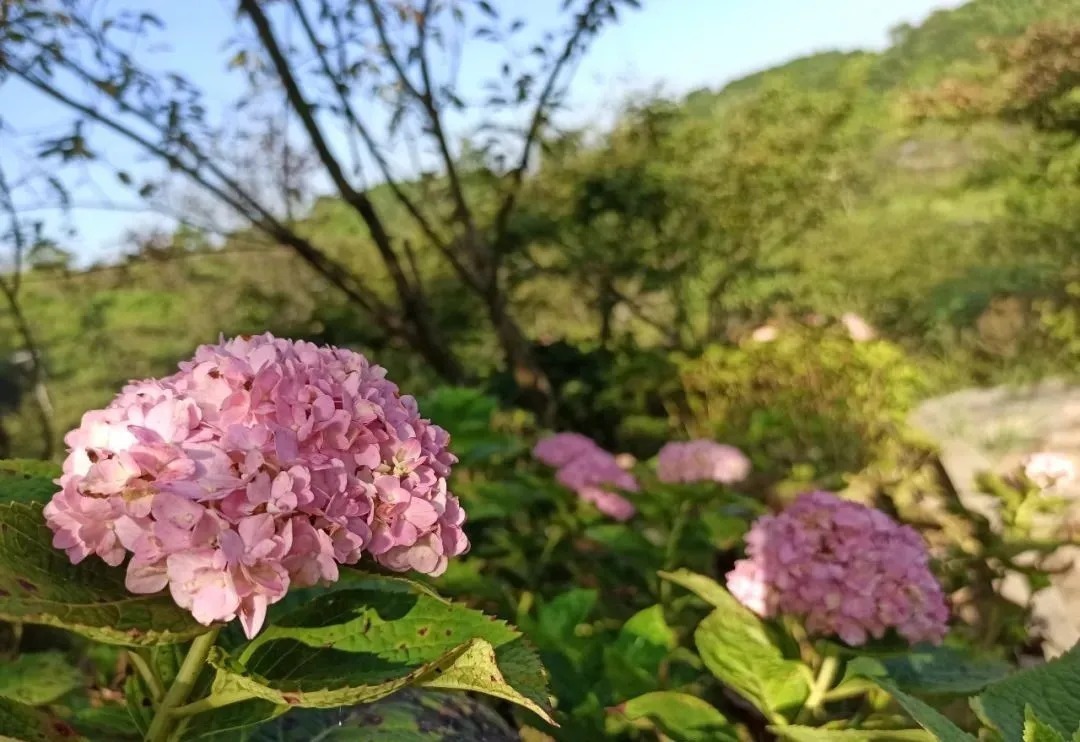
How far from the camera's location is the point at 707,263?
16.8 ft

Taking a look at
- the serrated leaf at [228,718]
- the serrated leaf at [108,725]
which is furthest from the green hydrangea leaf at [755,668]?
the serrated leaf at [108,725]

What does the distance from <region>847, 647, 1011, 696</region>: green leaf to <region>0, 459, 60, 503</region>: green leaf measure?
2.68ft

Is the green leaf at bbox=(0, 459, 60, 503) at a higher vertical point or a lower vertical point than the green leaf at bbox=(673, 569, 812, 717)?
higher

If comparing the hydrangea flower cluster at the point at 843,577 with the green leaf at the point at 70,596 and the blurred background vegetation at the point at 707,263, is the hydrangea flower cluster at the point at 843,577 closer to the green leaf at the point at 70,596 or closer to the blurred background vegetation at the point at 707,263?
the green leaf at the point at 70,596

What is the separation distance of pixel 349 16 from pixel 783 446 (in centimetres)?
214

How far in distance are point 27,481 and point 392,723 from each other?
15.0 inches

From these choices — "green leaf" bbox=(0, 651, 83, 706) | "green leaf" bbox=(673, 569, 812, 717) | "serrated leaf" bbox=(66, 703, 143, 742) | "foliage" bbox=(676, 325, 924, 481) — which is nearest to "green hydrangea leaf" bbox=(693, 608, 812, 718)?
"green leaf" bbox=(673, 569, 812, 717)

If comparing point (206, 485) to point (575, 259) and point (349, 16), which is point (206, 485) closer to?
point (349, 16)

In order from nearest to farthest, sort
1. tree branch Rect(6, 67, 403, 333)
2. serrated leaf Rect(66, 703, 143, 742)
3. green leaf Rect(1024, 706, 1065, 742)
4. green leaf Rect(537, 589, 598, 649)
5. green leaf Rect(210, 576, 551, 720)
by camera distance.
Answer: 1. green leaf Rect(1024, 706, 1065, 742)
2. green leaf Rect(210, 576, 551, 720)
3. serrated leaf Rect(66, 703, 143, 742)
4. green leaf Rect(537, 589, 598, 649)
5. tree branch Rect(6, 67, 403, 333)

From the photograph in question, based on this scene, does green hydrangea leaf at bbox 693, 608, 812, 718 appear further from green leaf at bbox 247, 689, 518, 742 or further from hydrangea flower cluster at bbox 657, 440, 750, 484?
hydrangea flower cluster at bbox 657, 440, 750, 484

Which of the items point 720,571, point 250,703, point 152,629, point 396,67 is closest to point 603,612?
point 720,571

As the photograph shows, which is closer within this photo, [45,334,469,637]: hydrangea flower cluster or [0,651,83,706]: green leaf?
[45,334,469,637]: hydrangea flower cluster

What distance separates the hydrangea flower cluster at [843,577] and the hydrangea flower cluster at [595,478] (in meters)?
0.64

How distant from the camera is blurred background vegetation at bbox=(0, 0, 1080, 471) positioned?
337 cm
